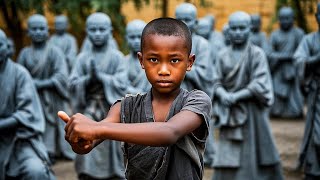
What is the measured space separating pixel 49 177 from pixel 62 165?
363cm

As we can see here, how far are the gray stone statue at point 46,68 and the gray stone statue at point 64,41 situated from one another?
188 centimetres

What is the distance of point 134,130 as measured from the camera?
8.68 ft

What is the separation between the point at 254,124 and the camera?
7.41 metres

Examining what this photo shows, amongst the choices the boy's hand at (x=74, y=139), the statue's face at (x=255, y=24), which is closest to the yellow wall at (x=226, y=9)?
the statue's face at (x=255, y=24)

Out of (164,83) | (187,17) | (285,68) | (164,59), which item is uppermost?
(164,59)

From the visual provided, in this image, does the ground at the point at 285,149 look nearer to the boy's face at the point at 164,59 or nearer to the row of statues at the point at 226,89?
the row of statues at the point at 226,89

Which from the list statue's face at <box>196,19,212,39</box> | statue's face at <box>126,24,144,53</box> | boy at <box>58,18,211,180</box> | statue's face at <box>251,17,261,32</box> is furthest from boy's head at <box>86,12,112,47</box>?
statue's face at <box>251,17,261,32</box>

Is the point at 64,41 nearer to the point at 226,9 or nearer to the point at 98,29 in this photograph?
the point at 98,29

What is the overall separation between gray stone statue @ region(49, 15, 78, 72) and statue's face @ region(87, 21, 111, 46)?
157 inches

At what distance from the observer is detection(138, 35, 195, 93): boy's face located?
291 centimetres

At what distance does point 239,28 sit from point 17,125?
2.77 metres

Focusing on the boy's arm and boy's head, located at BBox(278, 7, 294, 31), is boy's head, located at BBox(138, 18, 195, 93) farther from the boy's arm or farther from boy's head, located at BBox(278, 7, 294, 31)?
boy's head, located at BBox(278, 7, 294, 31)

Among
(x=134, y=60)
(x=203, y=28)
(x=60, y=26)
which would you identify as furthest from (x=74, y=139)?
(x=60, y=26)

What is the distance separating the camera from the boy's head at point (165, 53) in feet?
9.57
